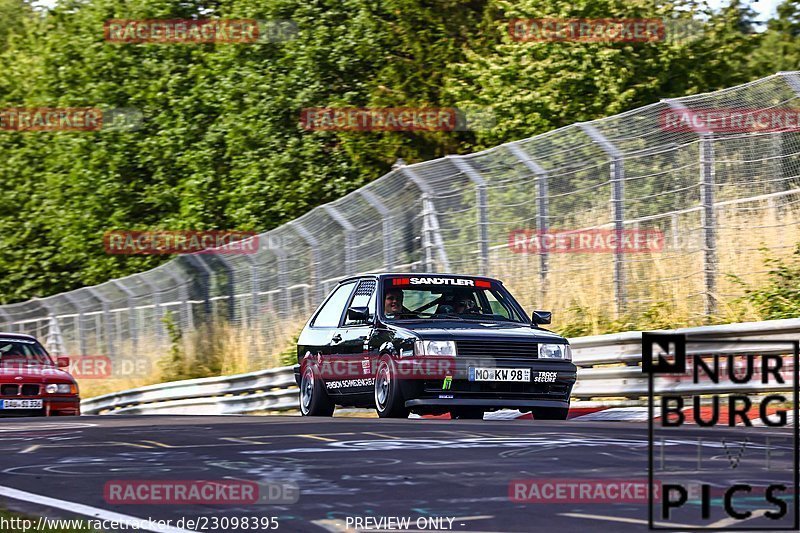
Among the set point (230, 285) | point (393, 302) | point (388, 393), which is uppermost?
point (230, 285)

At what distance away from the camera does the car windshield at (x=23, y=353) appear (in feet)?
63.3

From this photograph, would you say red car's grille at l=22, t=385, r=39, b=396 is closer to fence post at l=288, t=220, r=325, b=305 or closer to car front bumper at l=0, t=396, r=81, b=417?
car front bumper at l=0, t=396, r=81, b=417

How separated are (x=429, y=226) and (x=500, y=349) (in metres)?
6.85

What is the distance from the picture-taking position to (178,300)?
2902 cm

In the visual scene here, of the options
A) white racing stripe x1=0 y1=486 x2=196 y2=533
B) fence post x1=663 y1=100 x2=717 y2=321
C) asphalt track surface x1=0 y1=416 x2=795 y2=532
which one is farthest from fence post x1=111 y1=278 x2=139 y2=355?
white racing stripe x1=0 y1=486 x2=196 y2=533

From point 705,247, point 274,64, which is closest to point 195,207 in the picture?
point 274,64

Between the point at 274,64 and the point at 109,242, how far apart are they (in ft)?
26.9

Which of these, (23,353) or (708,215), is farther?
(23,353)

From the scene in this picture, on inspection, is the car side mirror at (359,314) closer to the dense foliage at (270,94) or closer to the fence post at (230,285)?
the fence post at (230,285)

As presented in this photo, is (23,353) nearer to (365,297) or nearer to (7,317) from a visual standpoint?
(365,297)

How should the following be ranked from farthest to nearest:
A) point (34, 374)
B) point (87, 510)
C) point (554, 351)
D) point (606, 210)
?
point (34, 374) → point (606, 210) → point (554, 351) → point (87, 510)

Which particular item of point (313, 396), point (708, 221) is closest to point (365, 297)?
point (313, 396)

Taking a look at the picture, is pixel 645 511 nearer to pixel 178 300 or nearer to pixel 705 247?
pixel 705 247

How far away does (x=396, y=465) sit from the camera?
329 inches
